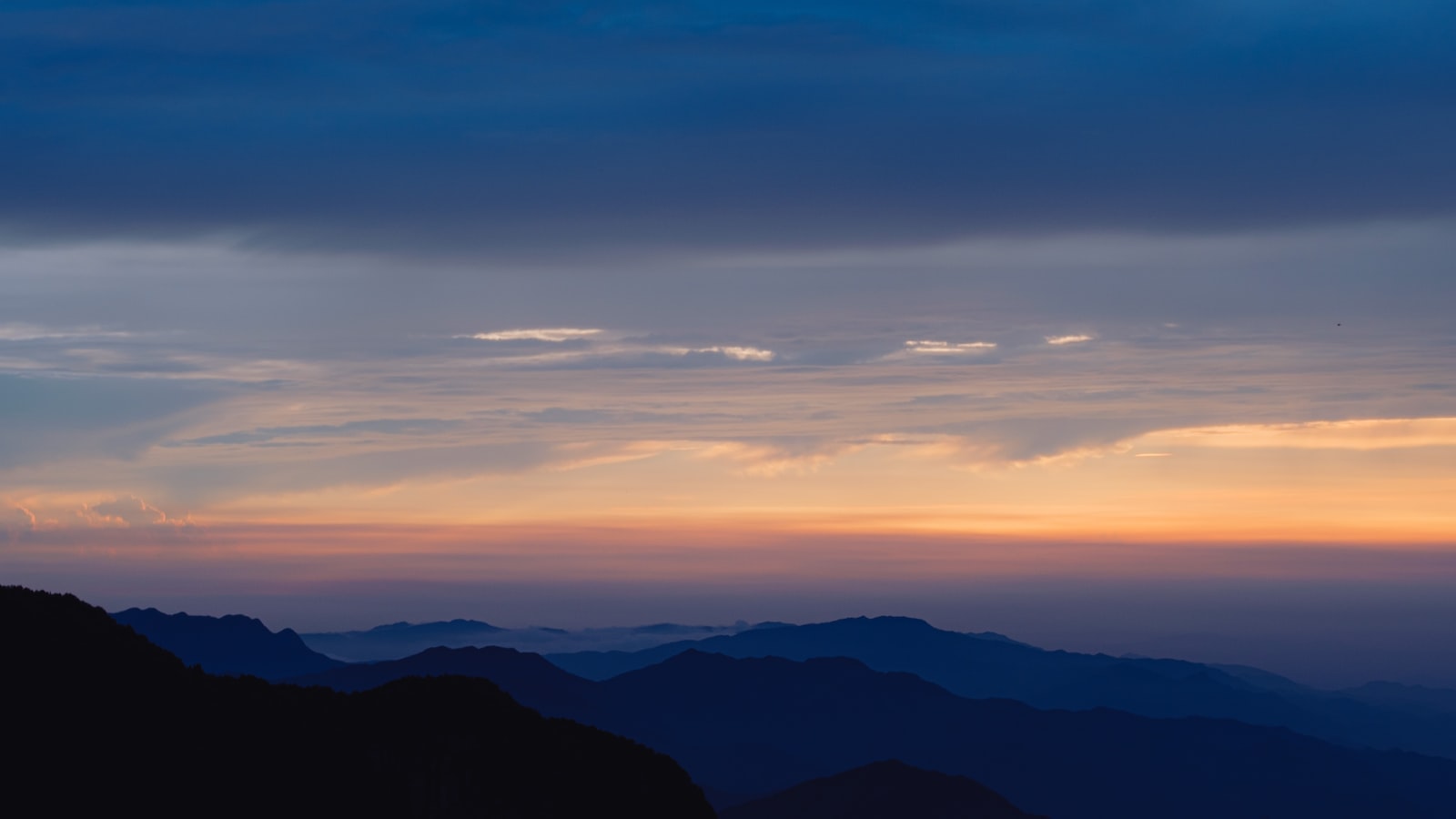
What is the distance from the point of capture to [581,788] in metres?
119

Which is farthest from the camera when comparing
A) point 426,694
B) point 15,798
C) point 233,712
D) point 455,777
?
point 426,694

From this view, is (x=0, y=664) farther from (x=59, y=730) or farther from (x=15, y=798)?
(x=15, y=798)

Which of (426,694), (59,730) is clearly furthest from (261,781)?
(426,694)

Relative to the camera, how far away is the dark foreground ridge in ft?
283

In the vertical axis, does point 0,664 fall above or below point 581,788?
above

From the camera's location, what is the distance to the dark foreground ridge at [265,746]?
283 ft

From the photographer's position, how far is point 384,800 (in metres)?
107

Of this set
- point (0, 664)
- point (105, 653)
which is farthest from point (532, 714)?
point (0, 664)

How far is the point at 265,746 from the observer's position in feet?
332

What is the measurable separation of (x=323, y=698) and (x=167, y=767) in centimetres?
2841

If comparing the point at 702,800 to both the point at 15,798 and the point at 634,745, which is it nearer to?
the point at 634,745

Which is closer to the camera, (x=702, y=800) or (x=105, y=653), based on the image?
(x=105, y=653)

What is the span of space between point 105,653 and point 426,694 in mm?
32986

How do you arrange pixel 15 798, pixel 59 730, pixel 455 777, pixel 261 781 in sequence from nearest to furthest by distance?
pixel 15 798, pixel 59 730, pixel 261 781, pixel 455 777
